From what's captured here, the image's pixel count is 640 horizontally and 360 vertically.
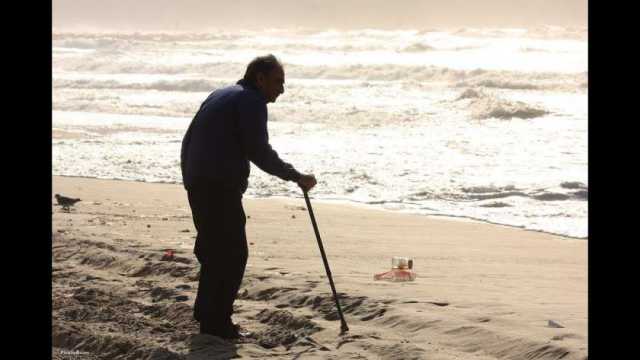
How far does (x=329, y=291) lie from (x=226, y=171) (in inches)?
54.5

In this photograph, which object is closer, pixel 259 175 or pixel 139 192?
pixel 139 192

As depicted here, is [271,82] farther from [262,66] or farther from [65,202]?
[65,202]

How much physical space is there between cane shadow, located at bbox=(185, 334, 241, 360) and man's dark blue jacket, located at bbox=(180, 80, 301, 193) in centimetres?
81

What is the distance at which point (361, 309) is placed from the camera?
6945 mm

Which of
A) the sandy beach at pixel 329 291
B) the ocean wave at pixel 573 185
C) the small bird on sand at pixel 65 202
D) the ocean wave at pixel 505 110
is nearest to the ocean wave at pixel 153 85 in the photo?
the ocean wave at pixel 505 110

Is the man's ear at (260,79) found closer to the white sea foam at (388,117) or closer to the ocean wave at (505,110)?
the white sea foam at (388,117)

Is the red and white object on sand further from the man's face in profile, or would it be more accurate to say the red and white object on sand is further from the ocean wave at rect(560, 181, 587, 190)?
the ocean wave at rect(560, 181, 587, 190)

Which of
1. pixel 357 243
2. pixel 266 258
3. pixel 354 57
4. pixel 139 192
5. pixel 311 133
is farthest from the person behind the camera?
pixel 354 57

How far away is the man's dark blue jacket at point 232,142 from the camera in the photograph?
20.5 feet

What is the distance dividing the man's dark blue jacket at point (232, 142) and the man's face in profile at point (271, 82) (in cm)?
6

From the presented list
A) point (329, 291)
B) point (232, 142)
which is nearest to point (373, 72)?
point (329, 291)

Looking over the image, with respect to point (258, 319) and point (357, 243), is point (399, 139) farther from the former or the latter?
point (258, 319)
